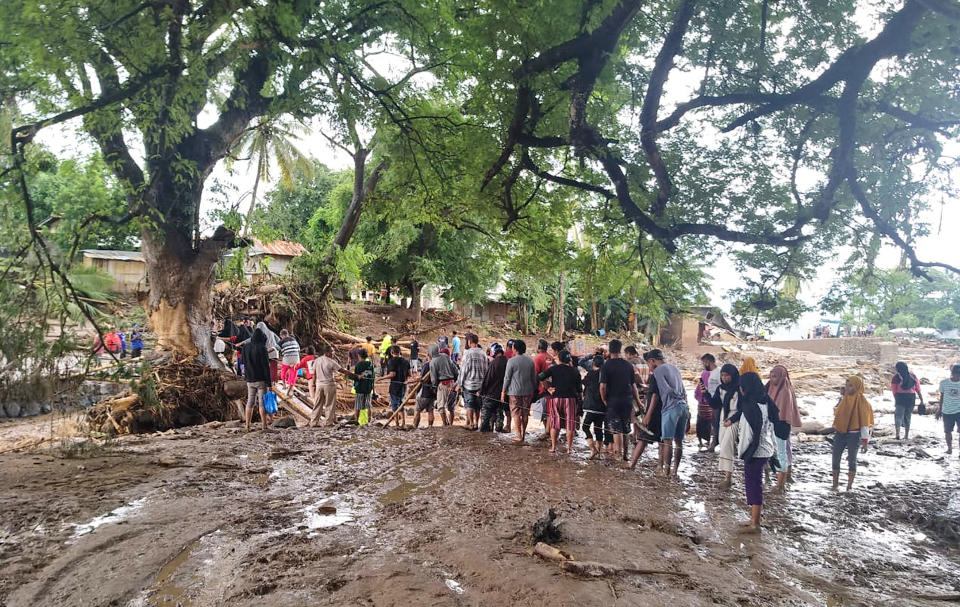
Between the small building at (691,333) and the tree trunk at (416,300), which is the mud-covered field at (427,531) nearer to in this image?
the tree trunk at (416,300)

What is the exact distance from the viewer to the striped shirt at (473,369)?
37.4 ft

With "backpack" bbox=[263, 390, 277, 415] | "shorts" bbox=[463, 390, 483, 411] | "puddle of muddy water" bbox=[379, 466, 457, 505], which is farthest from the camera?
"backpack" bbox=[263, 390, 277, 415]

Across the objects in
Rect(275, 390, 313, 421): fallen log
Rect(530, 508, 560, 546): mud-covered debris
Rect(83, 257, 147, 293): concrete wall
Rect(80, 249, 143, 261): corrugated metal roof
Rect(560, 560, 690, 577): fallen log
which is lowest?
Rect(275, 390, 313, 421): fallen log

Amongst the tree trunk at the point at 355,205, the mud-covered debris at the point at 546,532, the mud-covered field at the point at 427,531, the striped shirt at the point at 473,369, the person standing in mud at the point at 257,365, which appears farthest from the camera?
the tree trunk at the point at 355,205

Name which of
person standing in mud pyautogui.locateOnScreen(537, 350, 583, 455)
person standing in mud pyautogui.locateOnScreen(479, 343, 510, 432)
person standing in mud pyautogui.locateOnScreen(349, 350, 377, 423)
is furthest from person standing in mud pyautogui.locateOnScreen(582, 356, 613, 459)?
person standing in mud pyautogui.locateOnScreen(349, 350, 377, 423)

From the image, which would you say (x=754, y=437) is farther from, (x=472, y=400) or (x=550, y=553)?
(x=472, y=400)

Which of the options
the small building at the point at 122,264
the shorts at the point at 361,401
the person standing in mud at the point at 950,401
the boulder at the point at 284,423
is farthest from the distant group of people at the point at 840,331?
the small building at the point at 122,264

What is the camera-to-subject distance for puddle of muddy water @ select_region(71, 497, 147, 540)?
5.29m

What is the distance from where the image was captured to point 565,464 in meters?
9.10

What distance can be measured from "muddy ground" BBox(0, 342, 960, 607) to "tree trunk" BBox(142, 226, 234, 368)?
356 cm

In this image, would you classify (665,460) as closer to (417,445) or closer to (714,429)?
(714,429)

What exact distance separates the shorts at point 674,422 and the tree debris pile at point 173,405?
955 cm

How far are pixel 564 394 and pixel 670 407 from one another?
6.59ft

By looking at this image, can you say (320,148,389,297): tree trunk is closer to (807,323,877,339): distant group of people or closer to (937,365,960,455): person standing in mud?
(937,365,960,455): person standing in mud
